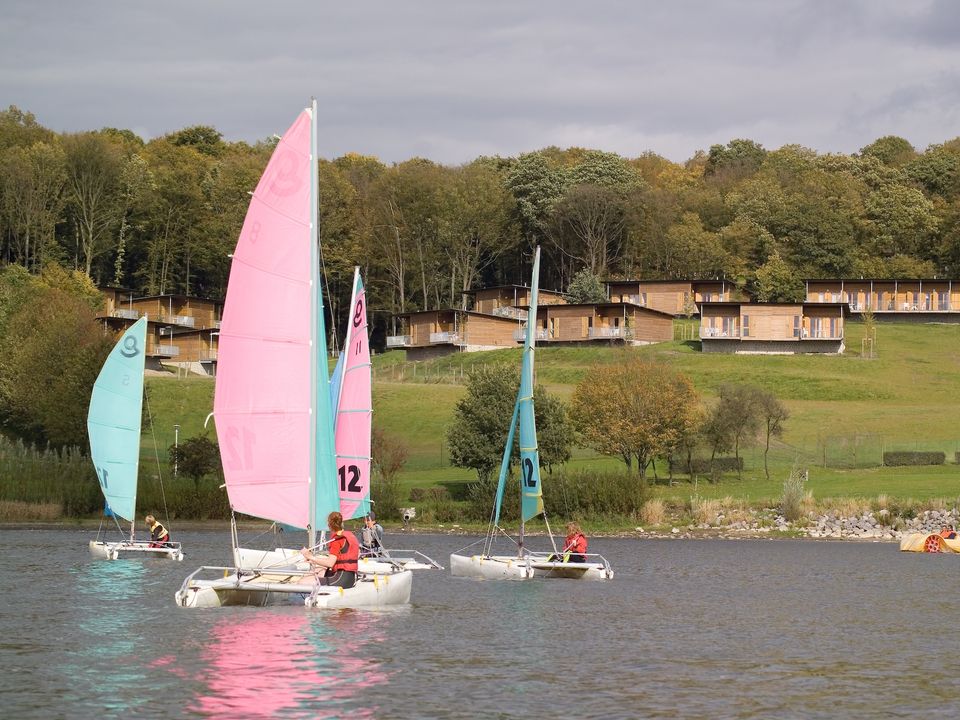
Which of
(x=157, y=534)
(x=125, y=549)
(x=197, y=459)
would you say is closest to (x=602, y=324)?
(x=197, y=459)

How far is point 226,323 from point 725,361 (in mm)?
87840

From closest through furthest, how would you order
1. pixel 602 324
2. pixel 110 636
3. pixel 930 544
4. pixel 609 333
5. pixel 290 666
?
pixel 290 666
pixel 110 636
pixel 930 544
pixel 609 333
pixel 602 324

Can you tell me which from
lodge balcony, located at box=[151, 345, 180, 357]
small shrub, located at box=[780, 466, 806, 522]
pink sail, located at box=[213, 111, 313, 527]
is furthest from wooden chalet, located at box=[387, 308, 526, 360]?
pink sail, located at box=[213, 111, 313, 527]

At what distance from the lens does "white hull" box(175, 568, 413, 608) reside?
90.0 feet

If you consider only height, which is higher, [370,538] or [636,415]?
[636,415]

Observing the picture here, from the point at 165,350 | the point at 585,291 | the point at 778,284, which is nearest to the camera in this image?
the point at 165,350

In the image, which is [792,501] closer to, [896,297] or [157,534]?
[157,534]

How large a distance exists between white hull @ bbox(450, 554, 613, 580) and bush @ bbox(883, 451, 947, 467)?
37.4 meters

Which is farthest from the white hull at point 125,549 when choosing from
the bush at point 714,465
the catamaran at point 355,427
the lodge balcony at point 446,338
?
the lodge balcony at point 446,338

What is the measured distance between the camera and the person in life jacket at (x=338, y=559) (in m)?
27.4

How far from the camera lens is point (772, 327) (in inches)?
4641

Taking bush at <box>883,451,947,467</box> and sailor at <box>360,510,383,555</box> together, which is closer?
sailor at <box>360,510,383,555</box>

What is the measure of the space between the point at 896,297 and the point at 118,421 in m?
103

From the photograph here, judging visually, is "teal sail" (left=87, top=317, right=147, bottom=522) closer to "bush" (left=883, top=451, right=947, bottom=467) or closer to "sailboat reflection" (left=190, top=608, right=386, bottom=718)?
"sailboat reflection" (left=190, top=608, right=386, bottom=718)
